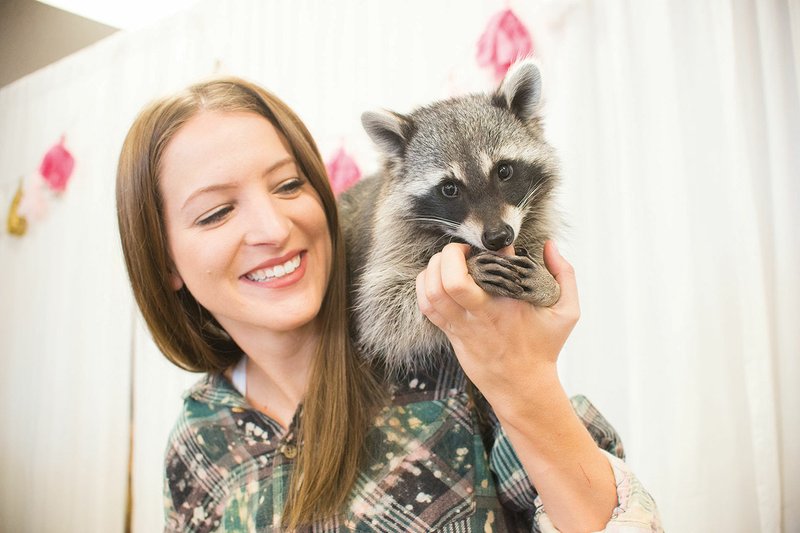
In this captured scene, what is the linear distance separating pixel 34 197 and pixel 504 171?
10.8 ft

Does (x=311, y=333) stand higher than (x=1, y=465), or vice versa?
(x=311, y=333)

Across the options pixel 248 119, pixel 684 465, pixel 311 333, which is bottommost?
pixel 684 465

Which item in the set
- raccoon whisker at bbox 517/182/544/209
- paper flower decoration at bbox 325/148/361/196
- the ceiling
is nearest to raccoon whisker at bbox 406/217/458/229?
raccoon whisker at bbox 517/182/544/209

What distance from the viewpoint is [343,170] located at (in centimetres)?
234

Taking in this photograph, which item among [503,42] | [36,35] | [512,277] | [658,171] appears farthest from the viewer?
[36,35]

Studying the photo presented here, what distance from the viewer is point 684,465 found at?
1.63m

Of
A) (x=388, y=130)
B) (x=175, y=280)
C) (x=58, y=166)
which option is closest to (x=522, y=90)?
(x=388, y=130)

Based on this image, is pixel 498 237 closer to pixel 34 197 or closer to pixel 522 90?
pixel 522 90

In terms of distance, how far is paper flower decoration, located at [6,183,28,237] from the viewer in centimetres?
326

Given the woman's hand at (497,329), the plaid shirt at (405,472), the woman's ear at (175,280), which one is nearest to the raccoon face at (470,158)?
the woman's hand at (497,329)

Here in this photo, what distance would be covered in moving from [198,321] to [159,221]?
1.01 feet

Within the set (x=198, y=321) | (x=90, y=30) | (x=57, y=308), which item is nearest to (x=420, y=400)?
(x=198, y=321)

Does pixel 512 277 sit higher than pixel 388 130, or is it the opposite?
pixel 388 130

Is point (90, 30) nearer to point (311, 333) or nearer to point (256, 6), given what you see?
point (256, 6)
